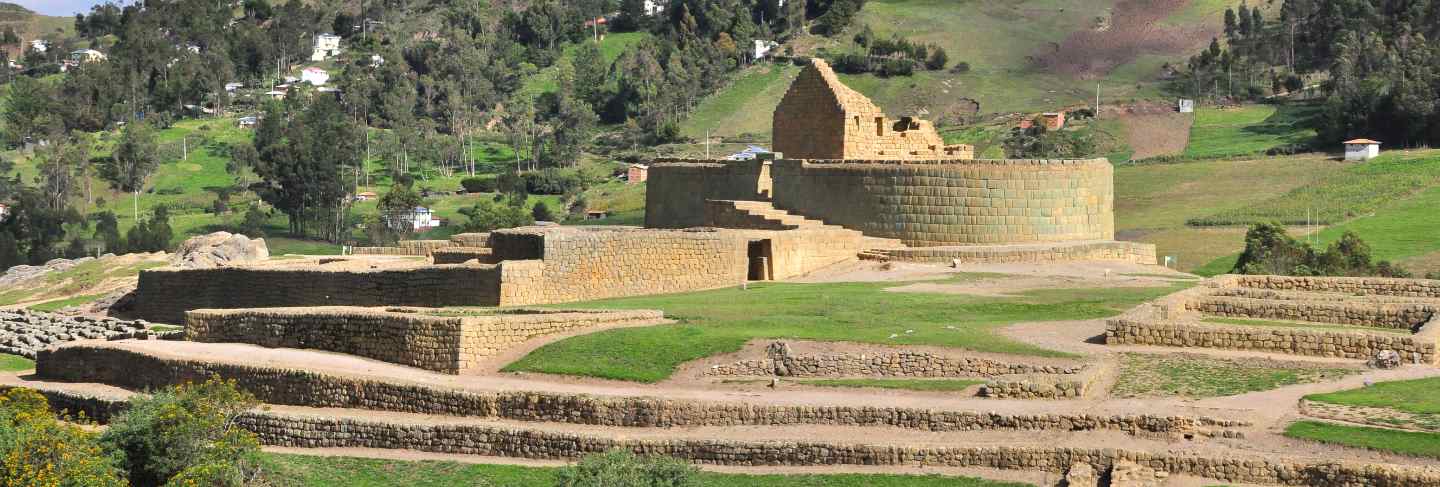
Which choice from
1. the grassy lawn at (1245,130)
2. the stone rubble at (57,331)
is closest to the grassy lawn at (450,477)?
the stone rubble at (57,331)

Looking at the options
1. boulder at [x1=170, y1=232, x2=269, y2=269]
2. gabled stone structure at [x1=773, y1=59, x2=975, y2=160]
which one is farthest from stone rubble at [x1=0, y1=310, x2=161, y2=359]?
gabled stone structure at [x1=773, y1=59, x2=975, y2=160]

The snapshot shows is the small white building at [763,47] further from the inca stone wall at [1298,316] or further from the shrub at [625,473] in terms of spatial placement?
the shrub at [625,473]

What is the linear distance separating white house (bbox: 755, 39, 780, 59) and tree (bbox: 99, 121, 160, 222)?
3488cm

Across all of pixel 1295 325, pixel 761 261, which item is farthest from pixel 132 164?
pixel 1295 325

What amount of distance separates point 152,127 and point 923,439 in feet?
305

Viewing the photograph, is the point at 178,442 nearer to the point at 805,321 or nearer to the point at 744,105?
the point at 805,321

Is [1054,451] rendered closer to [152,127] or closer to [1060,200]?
[1060,200]

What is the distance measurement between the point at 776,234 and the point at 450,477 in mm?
13071

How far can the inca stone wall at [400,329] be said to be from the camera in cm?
2488

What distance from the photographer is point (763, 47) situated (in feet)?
378

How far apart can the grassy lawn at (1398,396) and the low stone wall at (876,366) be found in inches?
115

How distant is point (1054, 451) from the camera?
1914 cm

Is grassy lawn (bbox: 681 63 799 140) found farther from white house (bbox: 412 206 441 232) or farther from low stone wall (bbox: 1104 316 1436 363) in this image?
low stone wall (bbox: 1104 316 1436 363)

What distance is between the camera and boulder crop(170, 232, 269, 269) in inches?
1560
